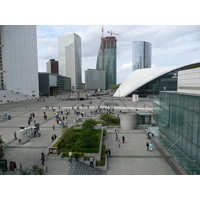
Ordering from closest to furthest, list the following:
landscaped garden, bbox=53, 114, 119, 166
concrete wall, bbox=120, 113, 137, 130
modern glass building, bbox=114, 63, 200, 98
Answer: landscaped garden, bbox=53, 114, 119, 166 → concrete wall, bbox=120, 113, 137, 130 → modern glass building, bbox=114, 63, 200, 98

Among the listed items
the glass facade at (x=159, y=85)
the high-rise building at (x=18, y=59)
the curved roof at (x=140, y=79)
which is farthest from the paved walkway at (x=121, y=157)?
the high-rise building at (x=18, y=59)

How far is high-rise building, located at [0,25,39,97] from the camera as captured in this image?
226 feet

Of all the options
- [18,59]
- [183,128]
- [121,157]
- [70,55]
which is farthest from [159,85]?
[70,55]

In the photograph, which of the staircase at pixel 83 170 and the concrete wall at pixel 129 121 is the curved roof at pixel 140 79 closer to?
the concrete wall at pixel 129 121

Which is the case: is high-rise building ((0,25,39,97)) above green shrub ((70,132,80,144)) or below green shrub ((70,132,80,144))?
above

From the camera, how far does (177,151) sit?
1243 cm

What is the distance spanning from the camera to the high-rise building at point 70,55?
591 feet

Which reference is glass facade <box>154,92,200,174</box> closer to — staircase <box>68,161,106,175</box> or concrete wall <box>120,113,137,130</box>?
staircase <box>68,161,106,175</box>

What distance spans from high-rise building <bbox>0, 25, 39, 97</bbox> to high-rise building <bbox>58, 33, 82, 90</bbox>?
4102 inches

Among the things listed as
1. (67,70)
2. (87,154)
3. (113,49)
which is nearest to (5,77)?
(87,154)

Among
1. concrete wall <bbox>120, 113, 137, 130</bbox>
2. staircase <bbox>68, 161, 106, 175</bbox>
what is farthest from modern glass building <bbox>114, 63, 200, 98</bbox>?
staircase <bbox>68, 161, 106, 175</bbox>

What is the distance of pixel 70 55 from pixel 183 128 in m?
182

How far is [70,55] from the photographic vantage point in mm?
182375

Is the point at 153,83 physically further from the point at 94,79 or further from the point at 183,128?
the point at 94,79
